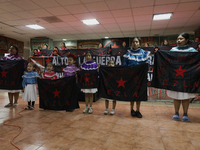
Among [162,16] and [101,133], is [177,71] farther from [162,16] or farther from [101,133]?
[162,16]

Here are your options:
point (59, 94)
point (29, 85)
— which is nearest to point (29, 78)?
point (29, 85)

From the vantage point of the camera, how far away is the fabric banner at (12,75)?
3729mm

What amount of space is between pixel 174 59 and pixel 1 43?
1173 centimetres

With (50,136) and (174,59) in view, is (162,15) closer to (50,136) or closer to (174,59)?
(174,59)

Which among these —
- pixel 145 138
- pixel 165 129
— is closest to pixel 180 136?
pixel 165 129

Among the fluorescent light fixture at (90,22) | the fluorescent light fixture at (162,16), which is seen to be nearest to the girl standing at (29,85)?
the fluorescent light fixture at (90,22)

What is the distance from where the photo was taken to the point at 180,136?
2.04 meters

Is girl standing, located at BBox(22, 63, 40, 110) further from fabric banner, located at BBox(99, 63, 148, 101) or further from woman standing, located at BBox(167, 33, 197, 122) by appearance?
woman standing, located at BBox(167, 33, 197, 122)

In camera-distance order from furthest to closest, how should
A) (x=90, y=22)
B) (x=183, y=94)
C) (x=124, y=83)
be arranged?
(x=90, y=22)
(x=124, y=83)
(x=183, y=94)

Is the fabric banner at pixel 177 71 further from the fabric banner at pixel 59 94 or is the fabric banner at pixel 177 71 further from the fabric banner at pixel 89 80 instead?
the fabric banner at pixel 59 94

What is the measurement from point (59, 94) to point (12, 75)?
60.2 inches

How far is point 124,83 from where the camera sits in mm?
2980

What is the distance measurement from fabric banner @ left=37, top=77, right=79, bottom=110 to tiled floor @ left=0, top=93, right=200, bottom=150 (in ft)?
1.16

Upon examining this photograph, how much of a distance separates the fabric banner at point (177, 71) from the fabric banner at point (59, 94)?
Result: 182 cm
